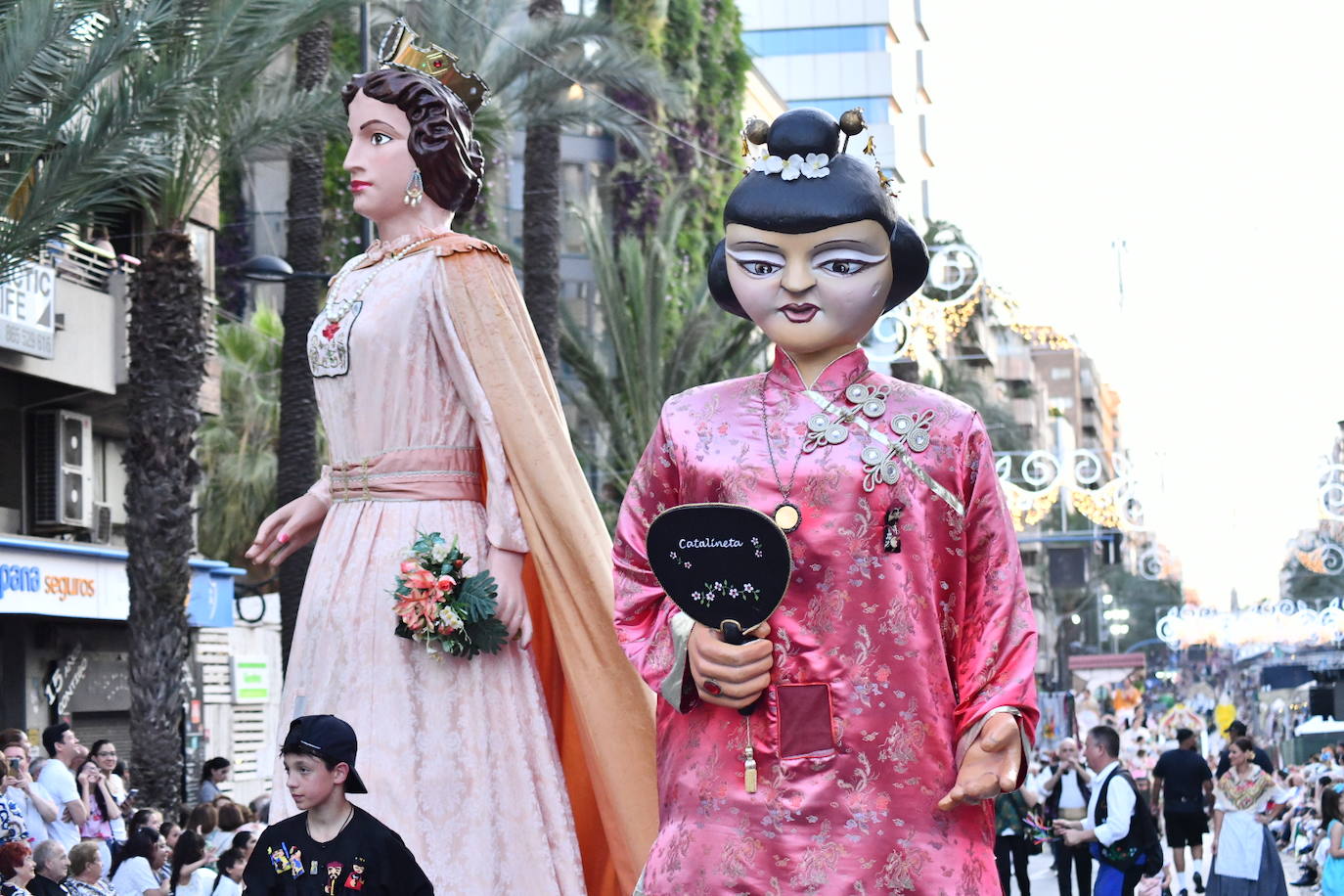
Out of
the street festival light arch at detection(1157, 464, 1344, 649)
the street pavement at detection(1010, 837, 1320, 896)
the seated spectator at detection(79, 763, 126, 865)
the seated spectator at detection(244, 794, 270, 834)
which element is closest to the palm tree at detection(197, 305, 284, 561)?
the street pavement at detection(1010, 837, 1320, 896)

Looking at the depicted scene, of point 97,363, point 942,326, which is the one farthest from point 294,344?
point 942,326

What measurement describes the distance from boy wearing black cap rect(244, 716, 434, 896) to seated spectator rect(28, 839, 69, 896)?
16.6ft

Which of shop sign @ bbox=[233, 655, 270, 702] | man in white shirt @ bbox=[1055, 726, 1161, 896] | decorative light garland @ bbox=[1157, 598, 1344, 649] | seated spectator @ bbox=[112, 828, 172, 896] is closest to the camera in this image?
seated spectator @ bbox=[112, 828, 172, 896]

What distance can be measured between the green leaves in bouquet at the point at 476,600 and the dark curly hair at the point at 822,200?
108 centimetres

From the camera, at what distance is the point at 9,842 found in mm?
9266

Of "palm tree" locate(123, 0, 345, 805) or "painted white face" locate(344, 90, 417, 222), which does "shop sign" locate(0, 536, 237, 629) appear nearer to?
"palm tree" locate(123, 0, 345, 805)

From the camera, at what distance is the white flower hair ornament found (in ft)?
15.8

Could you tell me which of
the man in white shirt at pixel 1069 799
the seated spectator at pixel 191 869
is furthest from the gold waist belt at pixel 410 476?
the man in white shirt at pixel 1069 799

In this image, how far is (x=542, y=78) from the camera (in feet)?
68.9

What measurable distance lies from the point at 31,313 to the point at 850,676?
17.2 m

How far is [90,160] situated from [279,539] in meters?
7.56

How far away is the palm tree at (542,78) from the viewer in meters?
20.8

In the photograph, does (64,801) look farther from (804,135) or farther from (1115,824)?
(804,135)

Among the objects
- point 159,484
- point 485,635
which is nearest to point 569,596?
point 485,635
